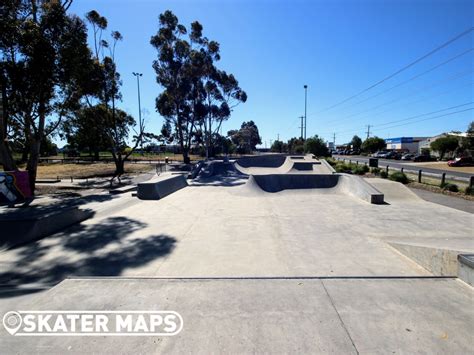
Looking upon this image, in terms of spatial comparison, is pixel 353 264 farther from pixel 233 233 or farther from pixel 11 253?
pixel 11 253

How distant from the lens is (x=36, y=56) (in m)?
12.6

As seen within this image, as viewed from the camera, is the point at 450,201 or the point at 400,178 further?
the point at 400,178

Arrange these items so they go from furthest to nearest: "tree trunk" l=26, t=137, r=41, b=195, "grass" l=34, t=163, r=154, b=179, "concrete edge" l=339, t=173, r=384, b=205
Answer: "grass" l=34, t=163, r=154, b=179 < "tree trunk" l=26, t=137, r=41, b=195 < "concrete edge" l=339, t=173, r=384, b=205

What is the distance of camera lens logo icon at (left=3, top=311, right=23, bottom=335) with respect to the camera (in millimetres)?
3055

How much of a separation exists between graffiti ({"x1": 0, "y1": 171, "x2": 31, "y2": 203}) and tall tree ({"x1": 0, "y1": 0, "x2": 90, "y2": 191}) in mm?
1573

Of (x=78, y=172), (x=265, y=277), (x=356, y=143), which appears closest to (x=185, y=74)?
(x=78, y=172)

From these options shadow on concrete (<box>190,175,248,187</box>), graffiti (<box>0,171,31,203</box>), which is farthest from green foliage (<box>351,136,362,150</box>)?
graffiti (<box>0,171,31,203</box>)

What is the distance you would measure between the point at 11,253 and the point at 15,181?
9.84 meters

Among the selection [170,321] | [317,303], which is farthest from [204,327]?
[317,303]

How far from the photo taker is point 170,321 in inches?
123

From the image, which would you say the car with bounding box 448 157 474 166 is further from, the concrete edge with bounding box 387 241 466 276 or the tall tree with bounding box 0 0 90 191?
the tall tree with bounding box 0 0 90 191

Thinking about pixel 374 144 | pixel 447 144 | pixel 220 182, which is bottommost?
pixel 220 182

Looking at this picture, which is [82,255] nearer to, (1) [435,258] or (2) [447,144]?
(1) [435,258]

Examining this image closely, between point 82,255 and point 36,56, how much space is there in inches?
458
